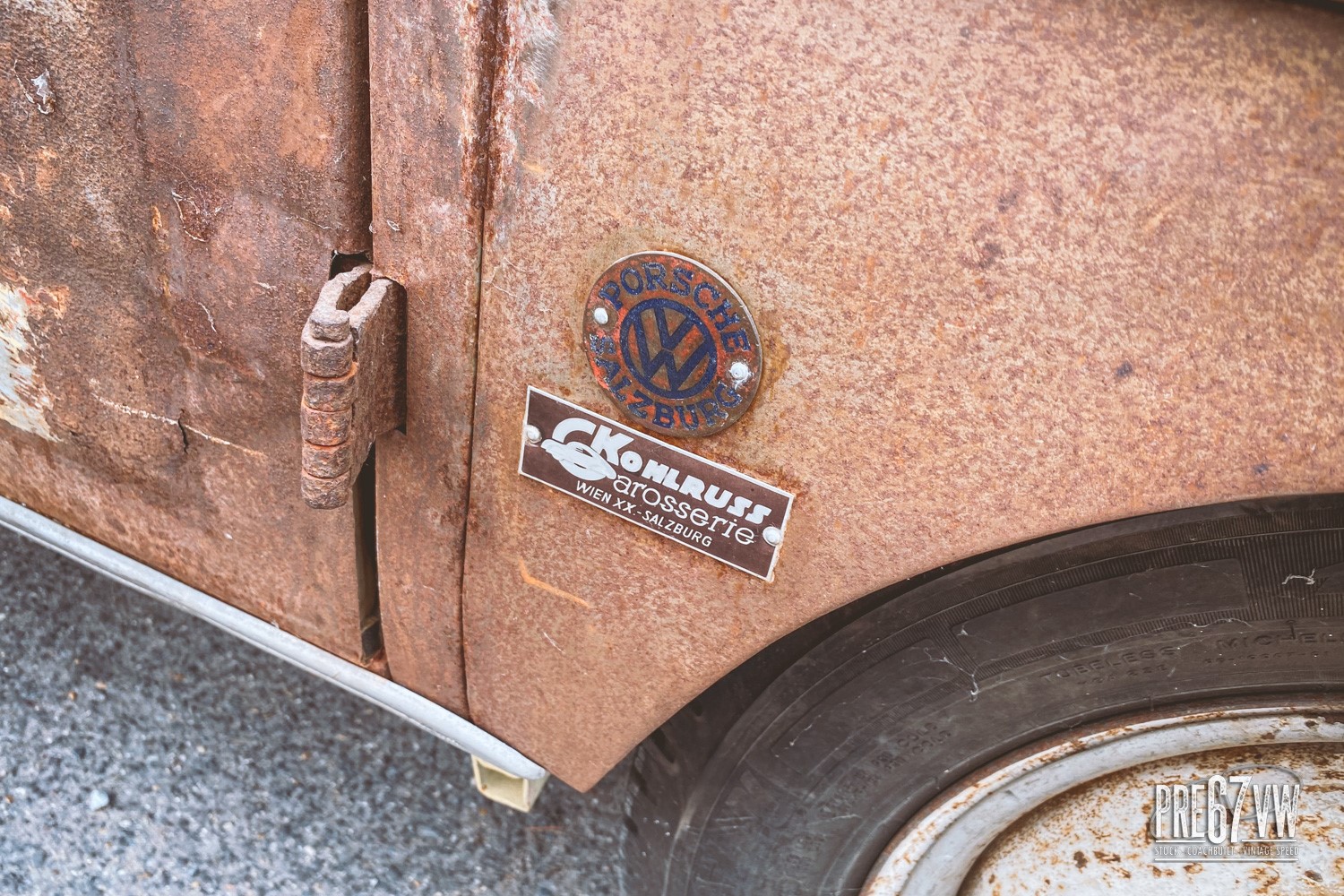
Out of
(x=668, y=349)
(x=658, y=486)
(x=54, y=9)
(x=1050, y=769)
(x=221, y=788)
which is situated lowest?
(x=221, y=788)

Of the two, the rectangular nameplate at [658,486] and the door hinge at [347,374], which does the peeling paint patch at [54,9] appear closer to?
the door hinge at [347,374]

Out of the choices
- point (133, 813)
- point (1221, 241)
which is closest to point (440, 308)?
point (1221, 241)

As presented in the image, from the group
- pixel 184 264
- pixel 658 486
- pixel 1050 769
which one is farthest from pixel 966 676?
pixel 184 264

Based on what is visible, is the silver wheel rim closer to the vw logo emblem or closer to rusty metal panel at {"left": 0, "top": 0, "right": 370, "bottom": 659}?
the vw logo emblem

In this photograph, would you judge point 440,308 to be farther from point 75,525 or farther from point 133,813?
point 133,813

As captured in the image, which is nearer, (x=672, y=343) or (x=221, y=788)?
(x=672, y=343)

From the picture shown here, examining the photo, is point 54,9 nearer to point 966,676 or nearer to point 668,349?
point 668,349

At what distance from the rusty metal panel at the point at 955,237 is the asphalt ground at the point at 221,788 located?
101cm

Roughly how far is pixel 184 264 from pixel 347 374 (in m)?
0.28

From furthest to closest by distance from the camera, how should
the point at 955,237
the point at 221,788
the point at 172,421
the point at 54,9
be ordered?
the point at 221,788 → the point at 172,421 → the point at 54,9 → the point at 955,237

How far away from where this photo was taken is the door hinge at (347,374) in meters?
0.92

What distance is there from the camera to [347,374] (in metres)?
0.93

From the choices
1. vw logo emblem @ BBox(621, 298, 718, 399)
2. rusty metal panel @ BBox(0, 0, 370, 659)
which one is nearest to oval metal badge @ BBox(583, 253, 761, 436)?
vw logo emblem @ BBox(621, 298, 718, 399)

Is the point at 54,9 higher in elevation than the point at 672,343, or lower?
higher
